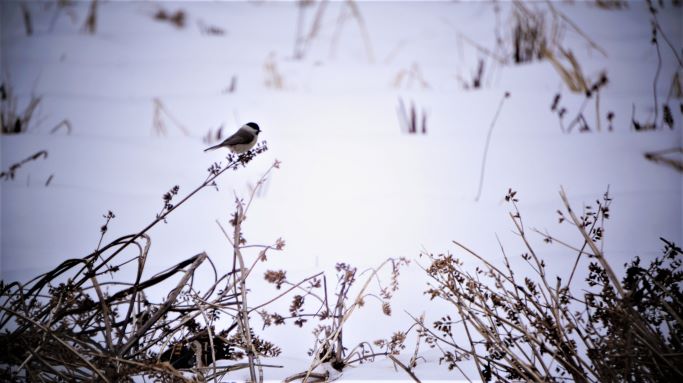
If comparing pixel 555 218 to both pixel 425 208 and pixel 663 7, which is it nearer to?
pixel 425 208

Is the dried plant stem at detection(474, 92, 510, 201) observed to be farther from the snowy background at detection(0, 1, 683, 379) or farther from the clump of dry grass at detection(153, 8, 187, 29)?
the clump of dry grass at detection(153, 8, 187, 29)

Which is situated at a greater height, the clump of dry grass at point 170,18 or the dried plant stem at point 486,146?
the clump of dry grass at point 170,18

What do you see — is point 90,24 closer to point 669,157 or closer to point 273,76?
point 273,76

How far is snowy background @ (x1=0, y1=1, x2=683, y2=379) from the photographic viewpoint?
1.97 metres

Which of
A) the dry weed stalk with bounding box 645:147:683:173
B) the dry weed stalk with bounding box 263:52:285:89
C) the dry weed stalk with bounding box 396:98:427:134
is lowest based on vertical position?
the dry weed stalk with bounding box 645:147:683:173

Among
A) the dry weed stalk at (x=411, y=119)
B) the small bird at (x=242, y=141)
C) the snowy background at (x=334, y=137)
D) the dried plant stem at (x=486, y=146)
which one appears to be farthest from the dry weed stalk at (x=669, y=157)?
the small bird at (x=242, y=141)

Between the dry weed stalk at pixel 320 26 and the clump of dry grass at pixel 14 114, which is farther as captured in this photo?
the dry weed stalk at pixel 320 26

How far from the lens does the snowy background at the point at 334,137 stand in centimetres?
197

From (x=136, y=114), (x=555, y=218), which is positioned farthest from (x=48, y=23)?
(x=555, y=218)

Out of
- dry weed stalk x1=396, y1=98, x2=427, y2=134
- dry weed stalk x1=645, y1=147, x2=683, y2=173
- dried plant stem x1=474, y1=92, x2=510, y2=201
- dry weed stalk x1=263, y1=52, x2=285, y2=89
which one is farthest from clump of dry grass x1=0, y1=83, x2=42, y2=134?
dry weed stalk x1=645, y1=147, x2=683, y2=173

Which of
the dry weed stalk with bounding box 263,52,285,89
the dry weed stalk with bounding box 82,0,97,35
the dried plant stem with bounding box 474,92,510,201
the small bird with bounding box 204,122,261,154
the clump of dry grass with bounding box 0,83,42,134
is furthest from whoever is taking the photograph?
the dry weed stalk with bounding box 82,0,97,35

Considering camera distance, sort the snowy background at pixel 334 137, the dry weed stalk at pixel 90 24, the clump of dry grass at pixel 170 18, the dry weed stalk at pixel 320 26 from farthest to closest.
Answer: the clump of dry grass at pixel 170 18 < the dry weed stalk at pixel 320 26 < the dry weed stalk at pixel 90 24 < the snowy background at pixel 334 137

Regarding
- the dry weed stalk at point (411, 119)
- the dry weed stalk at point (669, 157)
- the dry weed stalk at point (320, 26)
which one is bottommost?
the dry weed stalk at point (669, 157)

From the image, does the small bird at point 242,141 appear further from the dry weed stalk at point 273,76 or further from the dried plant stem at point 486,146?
the dry weed stalk at point 273,76
